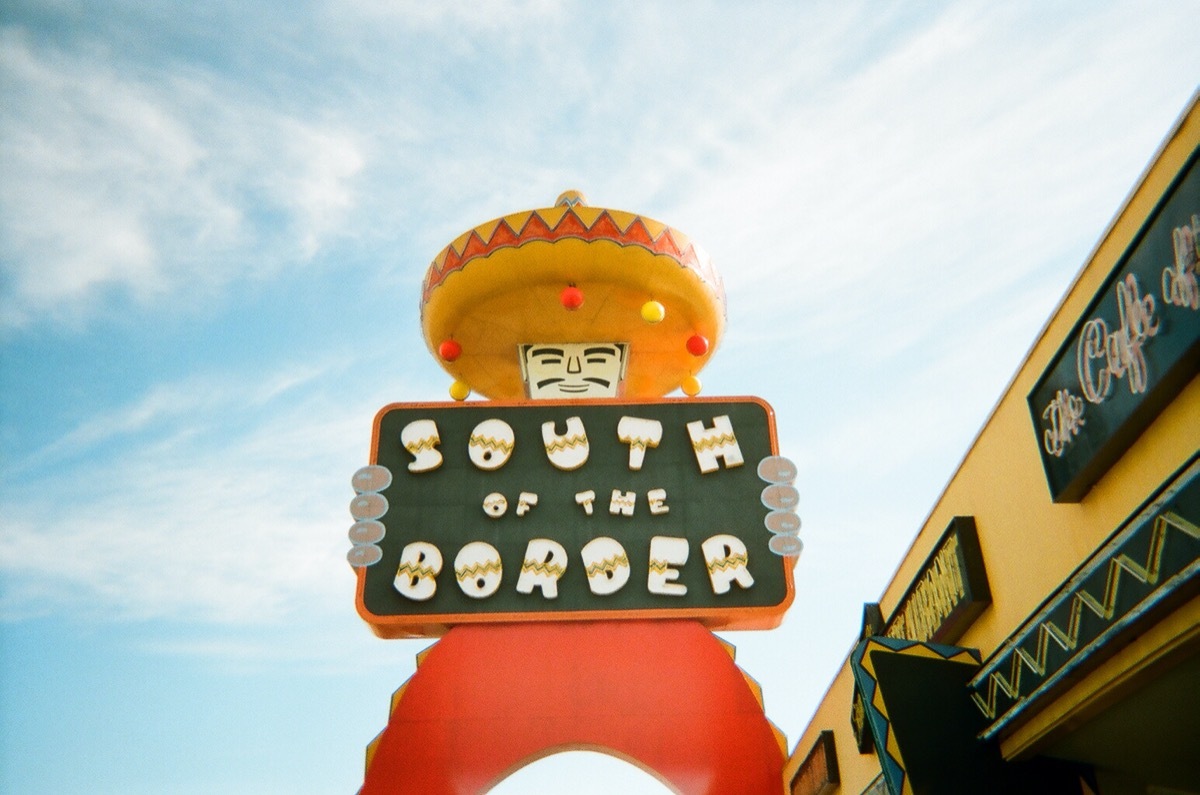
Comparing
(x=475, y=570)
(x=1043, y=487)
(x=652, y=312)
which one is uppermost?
(x=652, y=312)

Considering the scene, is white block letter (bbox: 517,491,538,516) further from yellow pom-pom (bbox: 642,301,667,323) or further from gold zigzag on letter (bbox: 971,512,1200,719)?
gold zigzag on letter (bbox: 971,512,1200,719)

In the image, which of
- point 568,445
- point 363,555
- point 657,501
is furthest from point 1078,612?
point 363,555

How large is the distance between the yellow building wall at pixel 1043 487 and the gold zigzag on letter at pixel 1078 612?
202 millimetres

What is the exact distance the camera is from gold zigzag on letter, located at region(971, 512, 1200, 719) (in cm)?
426

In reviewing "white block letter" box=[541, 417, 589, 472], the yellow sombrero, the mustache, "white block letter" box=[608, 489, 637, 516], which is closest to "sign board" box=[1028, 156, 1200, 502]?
"white block letter" box=[608, 489, 637, 516]

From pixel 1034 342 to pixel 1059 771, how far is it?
8.35ft

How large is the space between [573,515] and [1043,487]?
18.4 ft

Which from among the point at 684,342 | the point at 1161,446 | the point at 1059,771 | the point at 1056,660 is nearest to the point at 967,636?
the point at 1059,771

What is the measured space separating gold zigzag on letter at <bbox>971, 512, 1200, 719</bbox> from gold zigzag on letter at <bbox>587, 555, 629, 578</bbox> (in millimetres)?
4687

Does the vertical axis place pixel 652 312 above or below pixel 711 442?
above

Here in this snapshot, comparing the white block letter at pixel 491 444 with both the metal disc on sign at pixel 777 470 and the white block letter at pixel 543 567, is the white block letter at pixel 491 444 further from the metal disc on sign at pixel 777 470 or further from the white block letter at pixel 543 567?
the metal disc on sign at pixel 777 470

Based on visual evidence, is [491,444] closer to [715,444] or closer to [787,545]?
[715,444]

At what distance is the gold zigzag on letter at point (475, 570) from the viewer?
1033 cm

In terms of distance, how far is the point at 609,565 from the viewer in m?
10.4
